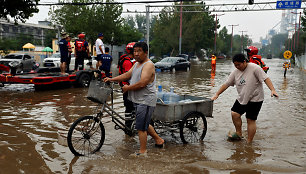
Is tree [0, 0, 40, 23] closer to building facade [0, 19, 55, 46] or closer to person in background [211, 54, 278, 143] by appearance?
person in background [211, 54, 278, 143]

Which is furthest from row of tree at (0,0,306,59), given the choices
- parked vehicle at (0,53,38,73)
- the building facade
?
the building facade

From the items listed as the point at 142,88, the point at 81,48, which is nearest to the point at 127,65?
the point at 142,88

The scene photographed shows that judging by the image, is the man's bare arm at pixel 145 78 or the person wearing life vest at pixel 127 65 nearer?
the man's bare arm at pixel 145 78

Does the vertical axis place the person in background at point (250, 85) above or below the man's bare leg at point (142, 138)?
above

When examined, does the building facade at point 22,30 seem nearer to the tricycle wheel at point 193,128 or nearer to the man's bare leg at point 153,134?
the tricycle wheel at point 193,128

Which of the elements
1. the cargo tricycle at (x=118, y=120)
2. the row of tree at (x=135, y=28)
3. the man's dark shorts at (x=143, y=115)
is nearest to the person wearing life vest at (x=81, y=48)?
the cargo tricycle at (x=118, y=120)

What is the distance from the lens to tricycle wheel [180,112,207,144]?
228 inches

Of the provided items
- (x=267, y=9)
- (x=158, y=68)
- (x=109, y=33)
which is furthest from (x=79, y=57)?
(x=109, y=33)

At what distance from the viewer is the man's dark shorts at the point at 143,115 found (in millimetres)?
4914

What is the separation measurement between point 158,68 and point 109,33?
51.3ft

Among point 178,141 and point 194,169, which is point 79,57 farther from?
point 194,169

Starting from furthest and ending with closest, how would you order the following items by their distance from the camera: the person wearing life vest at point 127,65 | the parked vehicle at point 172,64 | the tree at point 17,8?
the parked vehicle at point 172,64 < the tree at point 17,8 < the person wearing life vest at point 127,65

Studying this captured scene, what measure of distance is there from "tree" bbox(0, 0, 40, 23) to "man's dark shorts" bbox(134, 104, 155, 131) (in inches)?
522

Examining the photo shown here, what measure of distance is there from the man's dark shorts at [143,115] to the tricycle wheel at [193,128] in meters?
0.93
